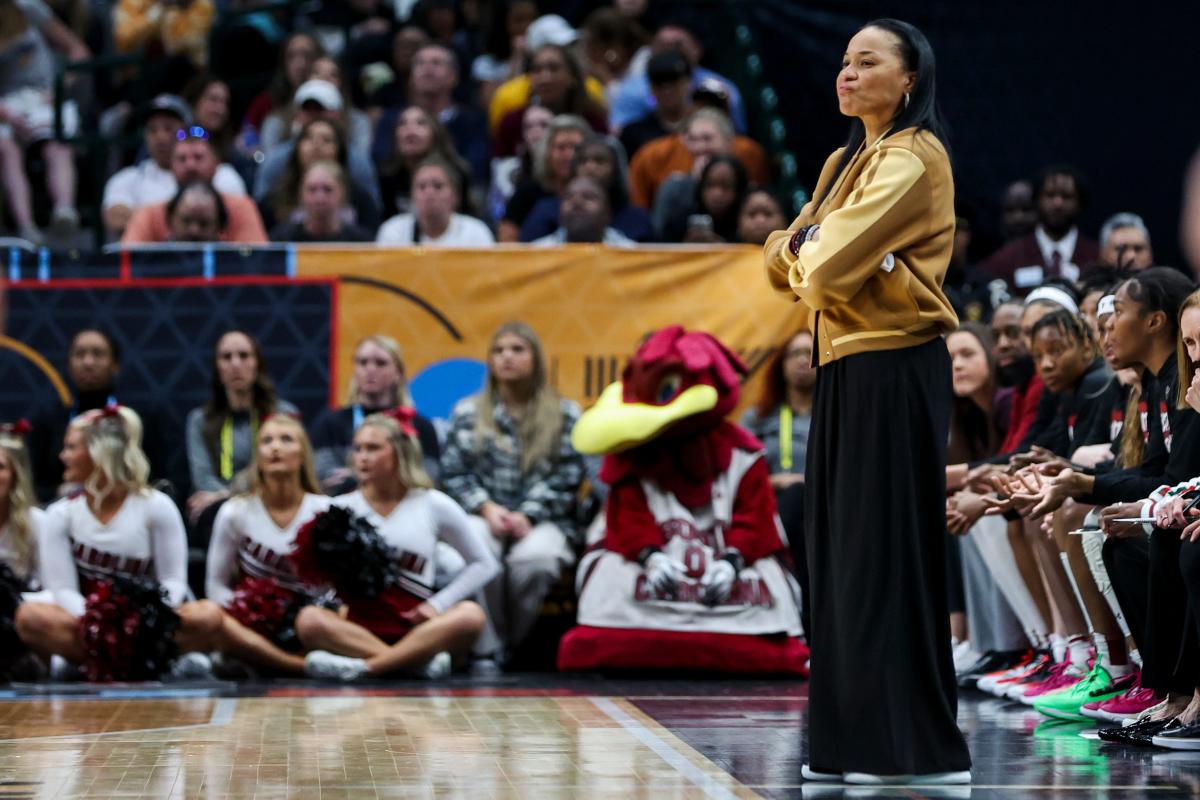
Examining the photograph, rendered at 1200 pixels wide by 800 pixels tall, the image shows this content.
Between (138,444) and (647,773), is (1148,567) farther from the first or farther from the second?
(138,444)

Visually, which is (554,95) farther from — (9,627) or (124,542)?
(9,627)

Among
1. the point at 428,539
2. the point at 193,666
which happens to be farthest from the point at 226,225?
the point at 193,666

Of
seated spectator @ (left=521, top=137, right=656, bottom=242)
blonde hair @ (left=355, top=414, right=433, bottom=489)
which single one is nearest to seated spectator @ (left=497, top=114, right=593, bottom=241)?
seated spectator @ (left=521, top=137, right=656, bottom=242)

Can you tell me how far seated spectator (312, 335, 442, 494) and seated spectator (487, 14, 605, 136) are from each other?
2971 millimetres

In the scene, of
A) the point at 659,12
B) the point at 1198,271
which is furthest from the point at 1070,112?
the point at 659,12

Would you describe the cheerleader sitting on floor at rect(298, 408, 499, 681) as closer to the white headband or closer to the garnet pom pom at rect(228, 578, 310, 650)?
the garnet pom pom at rect(228, 578, 310, 650)

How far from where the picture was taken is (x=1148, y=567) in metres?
6.09

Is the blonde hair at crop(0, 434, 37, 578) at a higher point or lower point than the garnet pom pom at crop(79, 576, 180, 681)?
higher

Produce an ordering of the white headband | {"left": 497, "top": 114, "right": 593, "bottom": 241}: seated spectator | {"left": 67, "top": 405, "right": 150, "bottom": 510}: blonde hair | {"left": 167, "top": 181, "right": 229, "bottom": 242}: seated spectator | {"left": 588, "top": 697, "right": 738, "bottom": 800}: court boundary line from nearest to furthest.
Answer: {"left": 588, "top": 697, "right": 738, "bottom": 800}: court boundary line, the white headband, {"left": 67, "top": 405, "right": 150, "bottom": 510}: blonde hair, {"left": 167, "top": 181, "right": 229, "bottom": 242}: seated spectator, {"left": 497, "top": 114, "right": 593, "bottom": 241}: seated spectator

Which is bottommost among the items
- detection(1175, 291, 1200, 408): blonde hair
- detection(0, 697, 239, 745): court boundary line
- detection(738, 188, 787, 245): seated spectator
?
detection(0, 697, 239, 745): court boundary line

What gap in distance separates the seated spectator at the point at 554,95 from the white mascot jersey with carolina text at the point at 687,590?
3.68 m

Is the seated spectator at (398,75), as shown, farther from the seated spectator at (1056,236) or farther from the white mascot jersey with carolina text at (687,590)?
the white mascot jersey with carolina text at (687,590)

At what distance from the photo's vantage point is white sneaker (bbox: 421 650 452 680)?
8570 millimetres

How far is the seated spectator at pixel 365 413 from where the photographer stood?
31.2 ft
